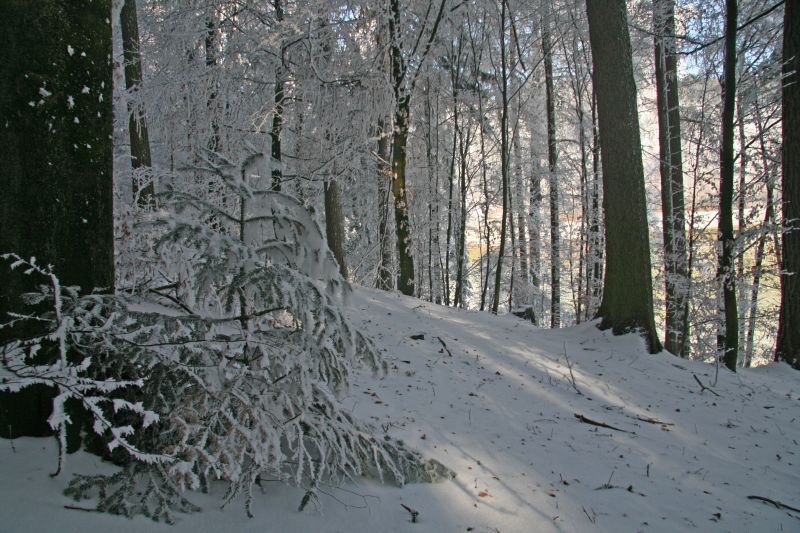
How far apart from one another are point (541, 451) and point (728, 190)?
545 centimetres

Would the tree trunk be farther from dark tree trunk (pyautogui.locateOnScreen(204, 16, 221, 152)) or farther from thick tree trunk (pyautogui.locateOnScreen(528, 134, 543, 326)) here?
dark tree trunk (pyautogui.locateOnScreen(204, 16, 221, 152))

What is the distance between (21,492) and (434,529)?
5.21 ft

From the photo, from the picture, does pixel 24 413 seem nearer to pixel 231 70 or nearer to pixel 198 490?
pixel 198 490

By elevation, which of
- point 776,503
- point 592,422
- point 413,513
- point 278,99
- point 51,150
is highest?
point 278,99

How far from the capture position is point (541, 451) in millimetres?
3359

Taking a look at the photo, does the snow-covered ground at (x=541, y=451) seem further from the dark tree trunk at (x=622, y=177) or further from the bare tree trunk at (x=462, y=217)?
the bare tree trunk at (x=462, y=217)

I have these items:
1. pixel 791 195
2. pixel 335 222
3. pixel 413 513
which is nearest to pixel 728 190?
pixel 791 195

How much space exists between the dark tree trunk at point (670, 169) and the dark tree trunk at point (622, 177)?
3.95m

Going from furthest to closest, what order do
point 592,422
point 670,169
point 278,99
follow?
point 670,169 < point 278,99 < point 592,422

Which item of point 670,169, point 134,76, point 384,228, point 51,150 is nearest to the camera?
point 51,150

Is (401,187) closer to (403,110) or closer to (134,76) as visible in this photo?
(403,110)

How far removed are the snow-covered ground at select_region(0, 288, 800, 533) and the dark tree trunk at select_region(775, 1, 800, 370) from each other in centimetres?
79

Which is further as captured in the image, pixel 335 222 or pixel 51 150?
pixel 335 222

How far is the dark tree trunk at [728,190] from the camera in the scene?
6.51 m
